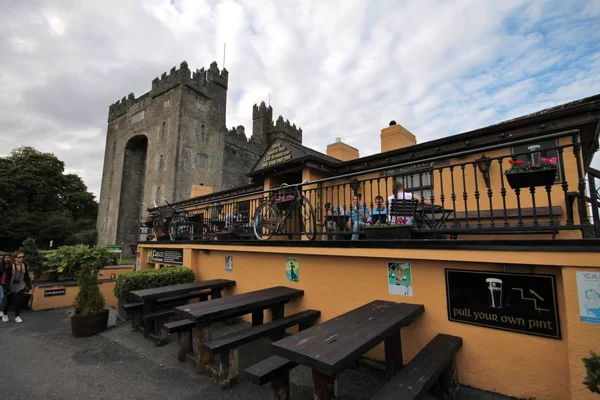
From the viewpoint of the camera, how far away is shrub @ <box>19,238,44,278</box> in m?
9.71

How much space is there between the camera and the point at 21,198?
37.1m

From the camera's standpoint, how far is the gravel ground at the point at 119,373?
3.50m

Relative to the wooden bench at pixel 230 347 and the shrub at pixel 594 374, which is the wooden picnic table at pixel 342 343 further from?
Answer: the shrub at pixel 594 374

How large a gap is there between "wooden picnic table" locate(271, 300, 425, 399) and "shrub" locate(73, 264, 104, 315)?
19.2 feet

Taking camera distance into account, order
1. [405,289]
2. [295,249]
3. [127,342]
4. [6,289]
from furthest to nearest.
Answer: [6,289] → [127,342] → [295,249] → [405,289]

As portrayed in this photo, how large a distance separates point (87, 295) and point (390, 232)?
6711 mm

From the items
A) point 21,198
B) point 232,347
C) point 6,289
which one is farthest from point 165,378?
point 21,198

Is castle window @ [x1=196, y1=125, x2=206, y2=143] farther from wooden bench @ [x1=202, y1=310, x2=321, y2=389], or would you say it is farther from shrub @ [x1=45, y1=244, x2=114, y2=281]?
→ wooden bench @ [x1=202, y1=310, x2=321, y2=389]

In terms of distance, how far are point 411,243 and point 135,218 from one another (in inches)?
1388

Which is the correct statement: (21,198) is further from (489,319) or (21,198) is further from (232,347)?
(489,319)

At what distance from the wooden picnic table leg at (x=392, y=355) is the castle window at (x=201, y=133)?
29.6 m

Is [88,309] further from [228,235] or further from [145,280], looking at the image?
[228,235]

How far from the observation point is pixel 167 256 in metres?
9.20

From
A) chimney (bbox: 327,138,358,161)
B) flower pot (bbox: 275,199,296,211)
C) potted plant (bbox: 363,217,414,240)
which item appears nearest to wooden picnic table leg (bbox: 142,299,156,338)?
flower pot (bbox: 275,199,296,211)
